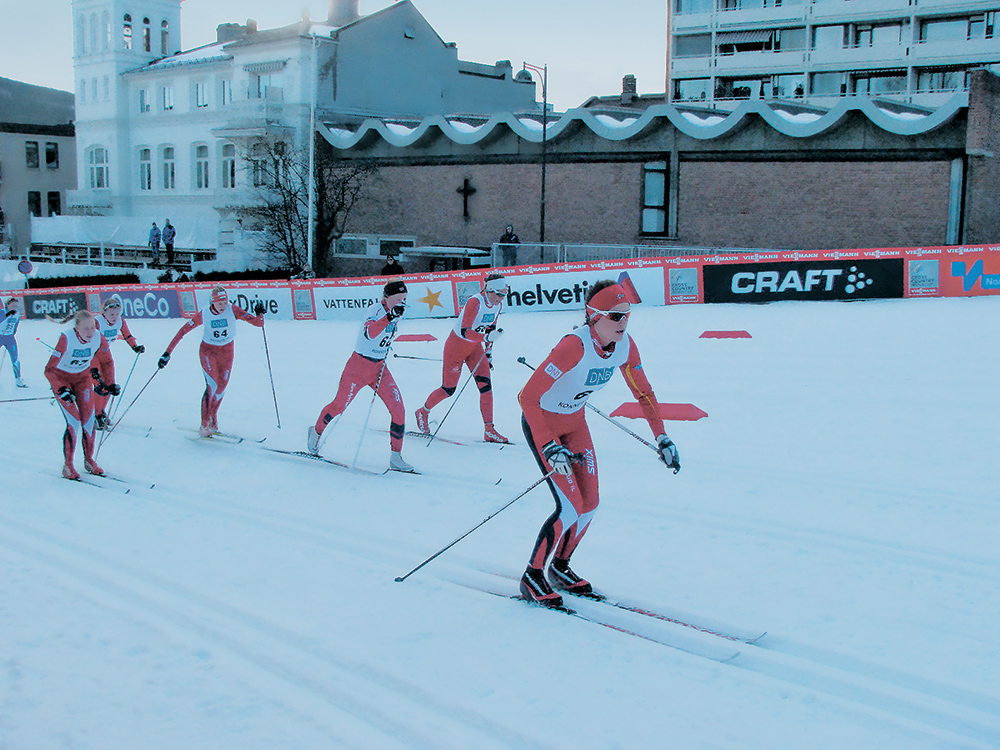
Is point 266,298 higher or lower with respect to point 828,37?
lower

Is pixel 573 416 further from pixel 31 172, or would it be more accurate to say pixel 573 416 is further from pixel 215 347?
pixel 31 172

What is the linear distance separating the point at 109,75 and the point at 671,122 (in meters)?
30.4

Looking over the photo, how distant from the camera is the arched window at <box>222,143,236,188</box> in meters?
41.6

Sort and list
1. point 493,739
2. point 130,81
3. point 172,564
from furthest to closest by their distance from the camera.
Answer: point 130,81, point 172,564, point 493,739

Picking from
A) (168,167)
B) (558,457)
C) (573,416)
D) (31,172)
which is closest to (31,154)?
(31,172)

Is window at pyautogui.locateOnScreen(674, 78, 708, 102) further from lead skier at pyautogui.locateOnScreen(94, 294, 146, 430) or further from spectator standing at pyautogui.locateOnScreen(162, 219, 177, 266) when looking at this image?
lead skier at pyautogui.locateOnScreen(94, 294, 146, 430)

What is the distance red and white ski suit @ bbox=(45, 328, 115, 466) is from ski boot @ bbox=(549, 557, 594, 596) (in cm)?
558

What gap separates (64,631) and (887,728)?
4627mm

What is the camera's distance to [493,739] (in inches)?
171

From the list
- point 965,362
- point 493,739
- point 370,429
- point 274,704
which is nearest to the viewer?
point 493,739

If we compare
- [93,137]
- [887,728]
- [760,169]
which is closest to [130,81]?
[93,137]

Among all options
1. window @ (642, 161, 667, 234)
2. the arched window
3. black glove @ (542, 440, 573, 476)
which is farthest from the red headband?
Answer: the arched window

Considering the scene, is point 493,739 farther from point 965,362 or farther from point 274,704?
point 965,362

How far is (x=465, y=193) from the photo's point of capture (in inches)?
1389
